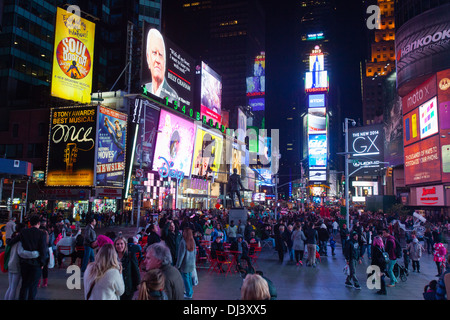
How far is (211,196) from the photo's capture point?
6638 cm

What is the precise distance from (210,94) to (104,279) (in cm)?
6365

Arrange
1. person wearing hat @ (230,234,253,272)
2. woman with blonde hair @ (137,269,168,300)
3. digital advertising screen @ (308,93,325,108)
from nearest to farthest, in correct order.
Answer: woman with blonde hair @ (137,269,168,300)
person wearing hat @ (230,234,253,272)
digital advertising screen @ (308,93,325,108)

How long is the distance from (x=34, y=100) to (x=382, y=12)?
112 meters

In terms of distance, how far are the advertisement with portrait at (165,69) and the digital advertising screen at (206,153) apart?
5.86 m

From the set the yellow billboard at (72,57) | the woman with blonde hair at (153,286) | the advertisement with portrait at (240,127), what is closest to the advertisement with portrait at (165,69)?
the yellow billboard at (72,57)

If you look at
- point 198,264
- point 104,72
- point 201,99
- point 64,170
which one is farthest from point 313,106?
point 198,264

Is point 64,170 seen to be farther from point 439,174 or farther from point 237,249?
point 439,174

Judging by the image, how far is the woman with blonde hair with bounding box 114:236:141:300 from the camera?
236 inches

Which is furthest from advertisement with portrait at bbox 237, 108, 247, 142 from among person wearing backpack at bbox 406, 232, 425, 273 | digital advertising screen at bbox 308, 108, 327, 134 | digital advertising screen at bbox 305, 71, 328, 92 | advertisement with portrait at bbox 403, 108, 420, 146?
person wearing backpack at bbox 406, 232, 425, 273

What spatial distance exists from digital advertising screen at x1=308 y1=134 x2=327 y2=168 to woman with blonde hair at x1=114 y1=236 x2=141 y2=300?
364ft

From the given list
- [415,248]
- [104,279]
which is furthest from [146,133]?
[104,279]

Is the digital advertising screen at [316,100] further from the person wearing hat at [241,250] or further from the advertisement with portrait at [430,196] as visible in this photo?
the person wearing hat at [241,250]

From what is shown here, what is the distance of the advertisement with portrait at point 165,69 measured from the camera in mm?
44031

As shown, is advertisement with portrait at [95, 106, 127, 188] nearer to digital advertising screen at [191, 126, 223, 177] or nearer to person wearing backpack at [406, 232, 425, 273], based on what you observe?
digital advertising screen at [191, 126, 223, 177]
